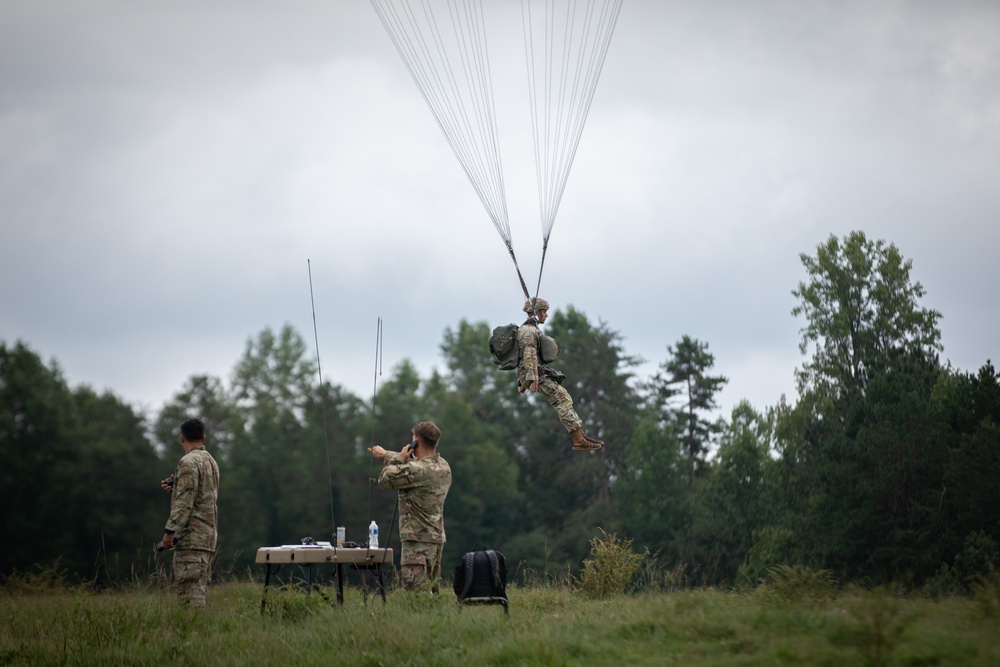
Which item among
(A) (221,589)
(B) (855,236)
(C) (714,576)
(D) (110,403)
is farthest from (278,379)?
(A) (221,589)

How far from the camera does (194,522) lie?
39.0 feet

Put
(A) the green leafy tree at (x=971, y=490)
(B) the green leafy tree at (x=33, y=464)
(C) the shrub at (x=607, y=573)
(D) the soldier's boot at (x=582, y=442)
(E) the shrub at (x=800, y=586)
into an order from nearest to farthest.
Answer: (E) the shrub at (x=800, y=586) < (C) the shrub at (x=607, y=573) < (D) the soldier's boot at (x=582, y=442) < (A) the green leafy tree at (x=971, y=490) < (B) the green leafy tree at (x=33, y=464)

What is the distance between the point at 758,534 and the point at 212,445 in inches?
1380

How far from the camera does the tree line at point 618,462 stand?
42.6 meters

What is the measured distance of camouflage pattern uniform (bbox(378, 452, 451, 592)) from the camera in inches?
450

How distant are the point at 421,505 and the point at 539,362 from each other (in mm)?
4426

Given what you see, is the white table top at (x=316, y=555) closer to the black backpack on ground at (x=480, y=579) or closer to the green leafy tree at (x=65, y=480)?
the black backpack on ground at (x=480, y=579)

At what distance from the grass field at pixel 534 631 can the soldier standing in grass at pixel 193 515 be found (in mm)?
316

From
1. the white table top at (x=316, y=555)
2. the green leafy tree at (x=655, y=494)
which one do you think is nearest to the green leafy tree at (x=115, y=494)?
the green leafy tree at (x=655, y=494)

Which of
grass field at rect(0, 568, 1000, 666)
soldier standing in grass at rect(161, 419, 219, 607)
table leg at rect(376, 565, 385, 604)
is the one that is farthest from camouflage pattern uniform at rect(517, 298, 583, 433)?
soldier standing in grass at rect(161, 419, 219, 607)

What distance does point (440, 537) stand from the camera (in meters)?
11.8

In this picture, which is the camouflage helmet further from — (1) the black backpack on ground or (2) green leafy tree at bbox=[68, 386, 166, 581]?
(2) green leafy tree at bbox=[68, 386, 166, 581]

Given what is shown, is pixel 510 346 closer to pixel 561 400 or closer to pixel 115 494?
pixel 561 400

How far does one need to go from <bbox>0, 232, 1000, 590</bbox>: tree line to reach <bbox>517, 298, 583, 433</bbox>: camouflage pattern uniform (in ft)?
64.6
